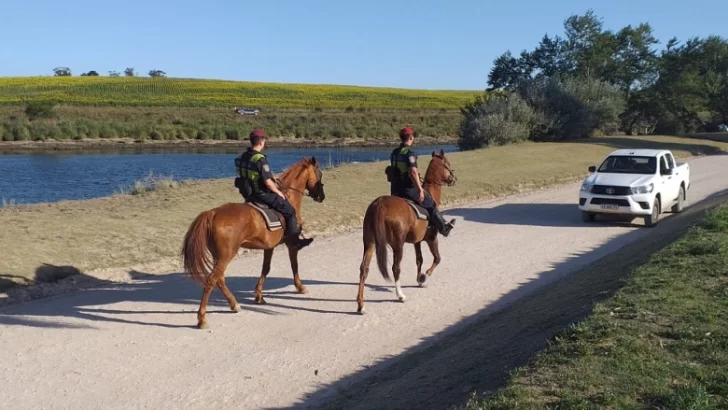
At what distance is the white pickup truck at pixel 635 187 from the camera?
1770 centimetres

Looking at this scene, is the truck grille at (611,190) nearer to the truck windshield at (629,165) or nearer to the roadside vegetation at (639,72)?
the truck windshield at (629,165)

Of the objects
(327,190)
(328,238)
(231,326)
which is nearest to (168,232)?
(328,238)

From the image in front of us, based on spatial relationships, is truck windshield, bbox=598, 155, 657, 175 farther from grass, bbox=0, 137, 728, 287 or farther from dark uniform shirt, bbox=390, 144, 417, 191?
dark uniform shirt, bbox=390, 144, 417, 191

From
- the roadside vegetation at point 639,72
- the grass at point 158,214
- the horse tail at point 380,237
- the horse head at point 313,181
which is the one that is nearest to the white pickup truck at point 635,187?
the grass at point 158,214

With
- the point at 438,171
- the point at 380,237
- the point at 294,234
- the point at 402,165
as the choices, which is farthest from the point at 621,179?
the point at 294,234

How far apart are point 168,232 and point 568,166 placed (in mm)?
23136

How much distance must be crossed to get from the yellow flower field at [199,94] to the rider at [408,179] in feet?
246

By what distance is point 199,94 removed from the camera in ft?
320

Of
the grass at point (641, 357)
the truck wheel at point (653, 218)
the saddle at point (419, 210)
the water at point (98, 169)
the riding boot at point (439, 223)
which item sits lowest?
the water at point (98, 169)

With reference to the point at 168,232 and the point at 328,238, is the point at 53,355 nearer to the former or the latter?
the point at 168,232

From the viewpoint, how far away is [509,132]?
42.8 m

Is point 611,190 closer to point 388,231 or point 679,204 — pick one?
point 679,204

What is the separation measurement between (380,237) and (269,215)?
1.55 metres

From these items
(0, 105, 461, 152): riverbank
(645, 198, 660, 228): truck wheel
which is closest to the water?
(0, 105, 461, 152): riverbank
